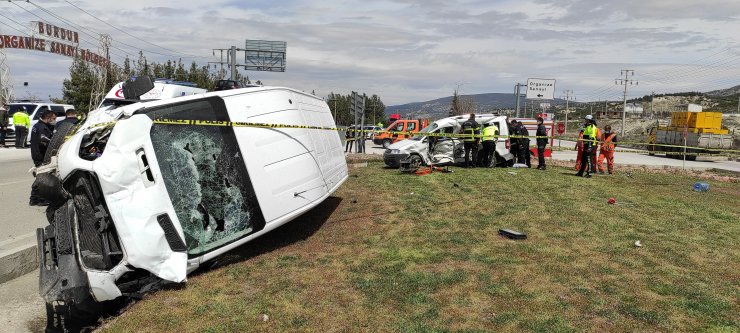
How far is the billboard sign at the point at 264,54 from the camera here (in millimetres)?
44531

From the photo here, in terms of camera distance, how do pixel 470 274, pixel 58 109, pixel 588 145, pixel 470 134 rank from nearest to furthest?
pixel 470 274
pixel 588 145
pixel 470 134
pixel 58 109

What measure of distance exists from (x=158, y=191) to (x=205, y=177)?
19.9 inches

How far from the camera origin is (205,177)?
15.2 ft

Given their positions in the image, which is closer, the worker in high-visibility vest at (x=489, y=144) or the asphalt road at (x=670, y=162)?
the worker in high-visibility vest at (x=489, y=144)

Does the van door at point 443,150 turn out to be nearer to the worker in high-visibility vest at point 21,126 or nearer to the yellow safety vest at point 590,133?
the yellow safety vest at point 590,133

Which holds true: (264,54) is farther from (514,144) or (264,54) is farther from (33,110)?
(514,144)

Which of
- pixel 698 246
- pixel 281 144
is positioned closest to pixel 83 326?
pixel 281 144

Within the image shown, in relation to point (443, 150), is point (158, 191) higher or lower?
higher

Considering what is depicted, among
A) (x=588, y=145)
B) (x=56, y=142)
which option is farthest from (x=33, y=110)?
(x=588, y=145)

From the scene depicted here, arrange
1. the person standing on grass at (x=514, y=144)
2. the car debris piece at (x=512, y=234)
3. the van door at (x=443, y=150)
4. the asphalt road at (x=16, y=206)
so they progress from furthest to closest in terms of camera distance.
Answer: the person standing on grass at (x=514, y=144) < the van door at (x=443, y=150) < the asphalt road at (x=16, y=206) < the car debris piece at (x=512, y=234)

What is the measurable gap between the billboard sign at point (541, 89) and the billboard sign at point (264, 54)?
72.2 ft

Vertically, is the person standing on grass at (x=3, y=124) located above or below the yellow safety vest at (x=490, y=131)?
below

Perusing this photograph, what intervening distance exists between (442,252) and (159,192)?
3160 mm

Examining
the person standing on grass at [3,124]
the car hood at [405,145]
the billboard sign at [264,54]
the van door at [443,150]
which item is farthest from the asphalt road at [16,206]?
the billboard sign at [264,54]
